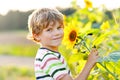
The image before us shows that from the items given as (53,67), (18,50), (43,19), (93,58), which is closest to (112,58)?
(93,58)

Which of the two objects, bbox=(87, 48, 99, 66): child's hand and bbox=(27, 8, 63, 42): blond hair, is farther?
bbox=(27, 8, 63, 42): blond hair

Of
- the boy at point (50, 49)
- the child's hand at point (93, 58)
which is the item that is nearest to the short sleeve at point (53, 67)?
the boy at point (50, 49)

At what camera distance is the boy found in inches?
106

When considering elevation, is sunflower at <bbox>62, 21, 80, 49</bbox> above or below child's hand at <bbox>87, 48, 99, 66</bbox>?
above

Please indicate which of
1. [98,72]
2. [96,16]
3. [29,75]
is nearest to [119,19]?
[96,16]

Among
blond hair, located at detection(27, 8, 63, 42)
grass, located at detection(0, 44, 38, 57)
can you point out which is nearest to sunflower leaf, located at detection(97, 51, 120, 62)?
blond hair, located at detection(27, 8, 63, 42)

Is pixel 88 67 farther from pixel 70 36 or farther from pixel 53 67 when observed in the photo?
pixel 70 36

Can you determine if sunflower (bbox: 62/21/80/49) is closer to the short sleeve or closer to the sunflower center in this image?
the sunflower center

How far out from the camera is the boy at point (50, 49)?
2.69m

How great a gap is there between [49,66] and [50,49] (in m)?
0.10

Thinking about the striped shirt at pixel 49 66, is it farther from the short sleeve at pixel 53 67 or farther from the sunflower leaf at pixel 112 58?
the sunflower leaf at pixel 112 58

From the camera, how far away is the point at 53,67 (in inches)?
106

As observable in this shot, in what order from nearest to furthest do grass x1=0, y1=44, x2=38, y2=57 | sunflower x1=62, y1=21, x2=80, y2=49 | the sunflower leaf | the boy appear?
the sunflower leaf < the boy < sunflower x1=62, y1=21, x2=80, y2=49 < grass x1=0, y1=44, x2=38, y2=57

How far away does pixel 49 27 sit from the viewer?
277 cm
